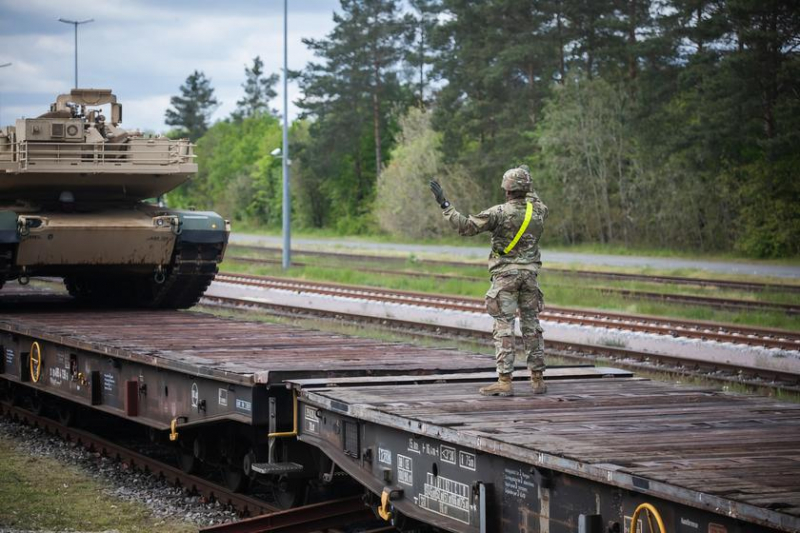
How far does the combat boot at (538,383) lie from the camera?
825cm

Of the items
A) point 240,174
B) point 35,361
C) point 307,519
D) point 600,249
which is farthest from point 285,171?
point 240,174

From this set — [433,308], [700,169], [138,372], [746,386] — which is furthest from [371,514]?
[700,169]

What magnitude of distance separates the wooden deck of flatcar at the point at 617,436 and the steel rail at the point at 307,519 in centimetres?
65

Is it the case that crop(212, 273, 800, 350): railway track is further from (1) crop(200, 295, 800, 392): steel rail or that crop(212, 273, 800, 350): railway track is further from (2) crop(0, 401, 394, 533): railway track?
(2) crop(0, 401, 394, 533): railway track

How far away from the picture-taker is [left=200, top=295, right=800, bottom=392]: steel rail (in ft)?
44.3

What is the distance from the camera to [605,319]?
19.3 metres

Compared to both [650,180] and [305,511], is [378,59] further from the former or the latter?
[305,511]

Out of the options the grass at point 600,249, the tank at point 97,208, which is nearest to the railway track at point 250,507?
the tank at point 97,208

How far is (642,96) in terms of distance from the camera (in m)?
40.8

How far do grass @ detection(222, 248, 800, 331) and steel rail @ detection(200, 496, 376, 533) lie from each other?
11.8m

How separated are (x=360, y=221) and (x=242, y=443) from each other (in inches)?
2139

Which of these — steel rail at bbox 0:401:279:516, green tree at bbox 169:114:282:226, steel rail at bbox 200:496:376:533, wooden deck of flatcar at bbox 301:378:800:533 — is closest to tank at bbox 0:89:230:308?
steel rail at bbox 0:401:279:516

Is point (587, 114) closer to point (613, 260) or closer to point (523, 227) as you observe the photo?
point (613, 260)

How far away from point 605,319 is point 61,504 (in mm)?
11684
